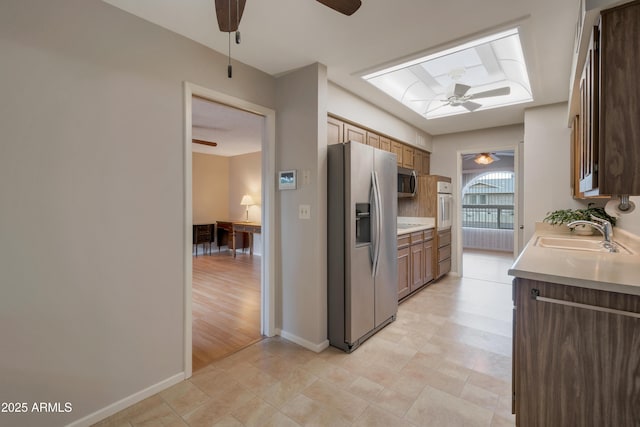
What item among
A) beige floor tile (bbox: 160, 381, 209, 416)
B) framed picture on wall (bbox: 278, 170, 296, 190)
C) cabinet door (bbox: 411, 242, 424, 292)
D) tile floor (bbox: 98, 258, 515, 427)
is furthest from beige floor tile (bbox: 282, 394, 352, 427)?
cabinet door (bbox: 411, 242, 424, 292)

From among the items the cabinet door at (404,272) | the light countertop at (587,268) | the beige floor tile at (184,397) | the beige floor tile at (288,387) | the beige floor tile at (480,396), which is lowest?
the beige floor tile at (184,397)

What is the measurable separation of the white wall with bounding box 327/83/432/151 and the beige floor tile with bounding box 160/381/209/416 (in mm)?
2627

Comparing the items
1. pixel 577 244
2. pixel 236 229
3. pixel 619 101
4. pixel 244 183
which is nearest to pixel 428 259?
pixel 577 244

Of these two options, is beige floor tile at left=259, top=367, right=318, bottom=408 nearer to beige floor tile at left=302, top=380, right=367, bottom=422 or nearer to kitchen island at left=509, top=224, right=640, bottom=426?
beige floor tile at left=302, top=380, right=367, bottom=422

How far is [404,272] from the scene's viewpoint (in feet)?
12.0

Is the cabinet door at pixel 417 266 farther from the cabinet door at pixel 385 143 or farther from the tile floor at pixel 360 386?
the cabinet door at pixel 385 143

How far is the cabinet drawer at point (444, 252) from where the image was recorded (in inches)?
183

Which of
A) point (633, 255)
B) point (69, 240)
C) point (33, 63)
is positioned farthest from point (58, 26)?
point (633, 255)

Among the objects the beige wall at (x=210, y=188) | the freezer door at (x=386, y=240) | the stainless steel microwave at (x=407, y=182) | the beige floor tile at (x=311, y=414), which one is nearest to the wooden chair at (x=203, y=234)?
the beige wall at (x=210, y=188)

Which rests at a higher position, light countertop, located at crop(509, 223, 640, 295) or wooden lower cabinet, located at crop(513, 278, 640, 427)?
light countertop, located at crop(509, 223, 640, 295)

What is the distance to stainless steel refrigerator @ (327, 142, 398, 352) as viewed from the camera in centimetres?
255

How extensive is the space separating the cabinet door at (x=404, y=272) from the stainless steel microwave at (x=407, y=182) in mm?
971

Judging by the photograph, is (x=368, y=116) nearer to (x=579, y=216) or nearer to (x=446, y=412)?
(x=579, y=216)

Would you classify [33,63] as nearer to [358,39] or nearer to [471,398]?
[358,39]
